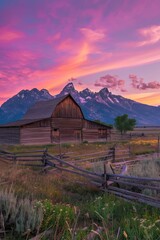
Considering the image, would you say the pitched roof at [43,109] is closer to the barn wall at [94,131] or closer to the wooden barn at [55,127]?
the wooden barn at [55,127]

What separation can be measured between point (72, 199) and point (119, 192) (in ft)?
4.89

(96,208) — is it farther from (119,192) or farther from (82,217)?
(119,192)

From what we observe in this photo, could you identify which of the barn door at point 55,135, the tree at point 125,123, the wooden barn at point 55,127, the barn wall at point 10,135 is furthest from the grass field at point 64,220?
the tree at point 125,123

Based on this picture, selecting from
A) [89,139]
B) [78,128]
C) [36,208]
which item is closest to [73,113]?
[78,128]

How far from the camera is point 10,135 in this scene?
36.2 metres

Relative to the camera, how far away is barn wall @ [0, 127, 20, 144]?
34.2 metres

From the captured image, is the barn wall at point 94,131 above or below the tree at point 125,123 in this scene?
below

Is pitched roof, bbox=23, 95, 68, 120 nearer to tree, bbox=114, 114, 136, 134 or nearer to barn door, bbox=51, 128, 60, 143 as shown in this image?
barn door, bbox=51, 128, 60, 143

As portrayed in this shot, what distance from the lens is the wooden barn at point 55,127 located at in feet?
114

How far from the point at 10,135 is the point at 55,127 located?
6.52m

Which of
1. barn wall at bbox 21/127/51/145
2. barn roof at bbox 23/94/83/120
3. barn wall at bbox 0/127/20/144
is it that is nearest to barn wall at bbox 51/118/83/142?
barn wall at bbox 21/127/51/145

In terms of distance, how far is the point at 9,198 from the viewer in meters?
4.96

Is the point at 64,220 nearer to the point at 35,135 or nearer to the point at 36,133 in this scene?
the point at 35,135

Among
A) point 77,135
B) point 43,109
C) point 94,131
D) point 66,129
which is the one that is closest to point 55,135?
point 66,129
